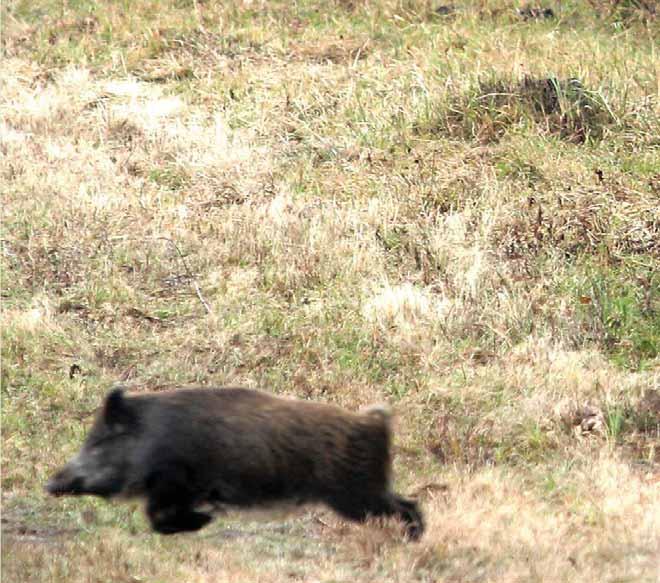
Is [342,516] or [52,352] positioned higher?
[342,516]

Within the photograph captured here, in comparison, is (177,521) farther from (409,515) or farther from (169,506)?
(409,515)

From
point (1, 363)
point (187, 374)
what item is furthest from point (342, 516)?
point (1, 363)

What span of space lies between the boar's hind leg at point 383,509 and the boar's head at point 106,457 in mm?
932

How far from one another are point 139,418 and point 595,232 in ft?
18.5

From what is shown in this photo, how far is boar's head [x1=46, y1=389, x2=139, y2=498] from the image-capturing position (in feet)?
17.6

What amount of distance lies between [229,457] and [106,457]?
498mm

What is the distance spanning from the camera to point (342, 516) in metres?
5.75

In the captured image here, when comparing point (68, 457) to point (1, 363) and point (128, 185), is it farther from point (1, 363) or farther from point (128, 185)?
point (128, 185)

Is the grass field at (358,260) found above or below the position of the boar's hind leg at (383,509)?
below

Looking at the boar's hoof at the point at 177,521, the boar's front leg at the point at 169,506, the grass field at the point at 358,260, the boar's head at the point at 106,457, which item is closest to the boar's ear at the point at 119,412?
the boar's head at the point at 106,457

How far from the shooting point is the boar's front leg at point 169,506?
5.26 metres

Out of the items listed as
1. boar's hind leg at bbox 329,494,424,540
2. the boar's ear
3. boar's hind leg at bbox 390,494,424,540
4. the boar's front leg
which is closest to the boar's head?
the boar's ear

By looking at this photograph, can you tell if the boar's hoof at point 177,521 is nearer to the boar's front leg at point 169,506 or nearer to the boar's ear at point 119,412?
the boar's front leg at point 169,506

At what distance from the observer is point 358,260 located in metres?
9.80
